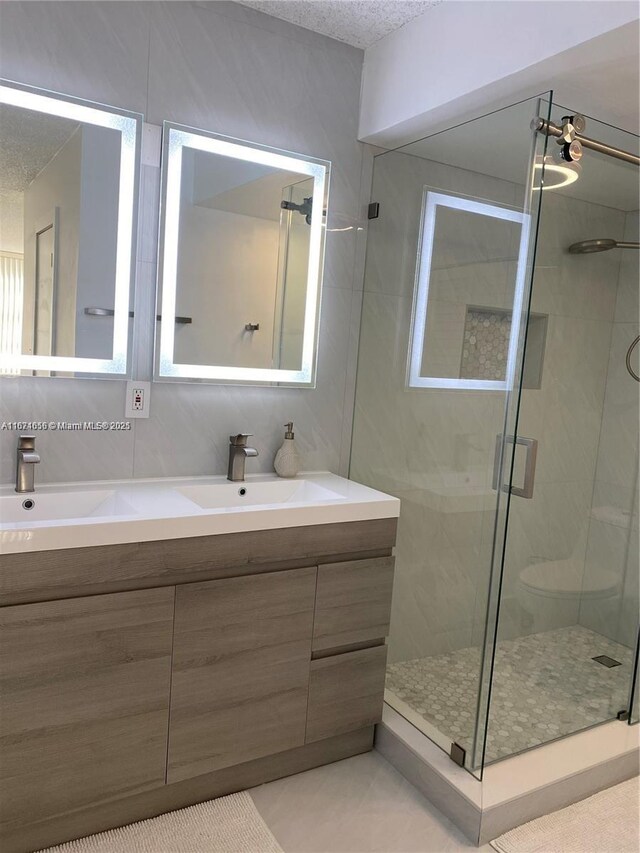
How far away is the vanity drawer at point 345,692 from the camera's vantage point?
2117 mm

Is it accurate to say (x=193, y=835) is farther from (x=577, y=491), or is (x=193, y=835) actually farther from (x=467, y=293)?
(x=467, y=293)

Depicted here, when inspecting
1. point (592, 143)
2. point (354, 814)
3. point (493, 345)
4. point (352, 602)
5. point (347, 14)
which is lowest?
point (354, 814)

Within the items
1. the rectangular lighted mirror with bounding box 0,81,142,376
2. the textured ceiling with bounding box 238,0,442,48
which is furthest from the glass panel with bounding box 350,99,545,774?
the rectangular lighted mirror with bounding box 0,81,142,376

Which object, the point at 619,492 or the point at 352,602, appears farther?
the point at 619,492

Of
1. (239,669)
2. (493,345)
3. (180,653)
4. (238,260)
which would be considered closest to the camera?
(180,653)

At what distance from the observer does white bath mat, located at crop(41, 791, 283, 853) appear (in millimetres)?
1799

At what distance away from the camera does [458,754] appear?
2074mm

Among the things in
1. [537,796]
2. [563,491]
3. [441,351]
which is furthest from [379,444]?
[537,796]

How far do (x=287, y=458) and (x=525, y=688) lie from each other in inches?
44.4

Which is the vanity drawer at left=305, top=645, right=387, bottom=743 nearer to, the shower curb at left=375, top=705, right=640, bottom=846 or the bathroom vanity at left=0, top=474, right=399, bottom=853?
the bathroom vanity at left=0, top=474, right=399, bottom=853

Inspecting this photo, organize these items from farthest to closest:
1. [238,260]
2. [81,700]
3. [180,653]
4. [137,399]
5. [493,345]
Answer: [238,260], [137,399], [493,345], [180,653], [81,700]

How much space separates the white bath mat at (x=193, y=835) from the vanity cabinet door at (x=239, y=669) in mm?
140

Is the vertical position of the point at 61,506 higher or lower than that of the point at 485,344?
lower

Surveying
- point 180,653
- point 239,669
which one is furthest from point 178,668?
point 239,669
